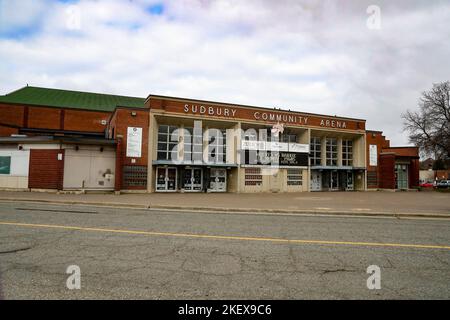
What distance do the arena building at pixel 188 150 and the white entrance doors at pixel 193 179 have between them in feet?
0.33

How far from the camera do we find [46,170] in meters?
21.3

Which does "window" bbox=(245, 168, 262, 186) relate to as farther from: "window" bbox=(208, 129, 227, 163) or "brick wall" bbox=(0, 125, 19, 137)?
"brick wall" bbox=(0, 125, 19, 137)

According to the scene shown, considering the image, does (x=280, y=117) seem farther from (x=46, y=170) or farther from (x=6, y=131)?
(x=6, y=131)

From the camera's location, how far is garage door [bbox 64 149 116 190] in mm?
21781

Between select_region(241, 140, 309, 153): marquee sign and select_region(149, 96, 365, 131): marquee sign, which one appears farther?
select_region(241, 140, 309, 153): marquee sign

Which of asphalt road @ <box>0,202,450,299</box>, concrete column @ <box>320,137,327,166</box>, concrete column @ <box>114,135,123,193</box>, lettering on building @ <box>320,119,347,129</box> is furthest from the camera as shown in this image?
concrete column @ <box>320,137,327,166</box>

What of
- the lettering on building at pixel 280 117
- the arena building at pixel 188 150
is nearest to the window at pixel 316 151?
the arena building at pixel 188 150

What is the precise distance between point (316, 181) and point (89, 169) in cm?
2509

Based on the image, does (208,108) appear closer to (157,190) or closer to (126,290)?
(157,190)

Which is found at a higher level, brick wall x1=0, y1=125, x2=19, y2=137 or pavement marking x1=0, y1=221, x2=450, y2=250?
brick wall x1=0, y1=125, x2=19, y2=137

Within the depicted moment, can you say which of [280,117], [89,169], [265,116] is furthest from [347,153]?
[89,169]

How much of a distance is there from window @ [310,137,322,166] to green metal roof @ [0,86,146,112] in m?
25.0

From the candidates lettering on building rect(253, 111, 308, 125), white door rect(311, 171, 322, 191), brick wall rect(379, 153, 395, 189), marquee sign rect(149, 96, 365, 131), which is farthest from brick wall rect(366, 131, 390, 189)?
lettering on building rect(253, 111, 308, 125)

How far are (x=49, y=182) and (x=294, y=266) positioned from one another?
21.8 metres
